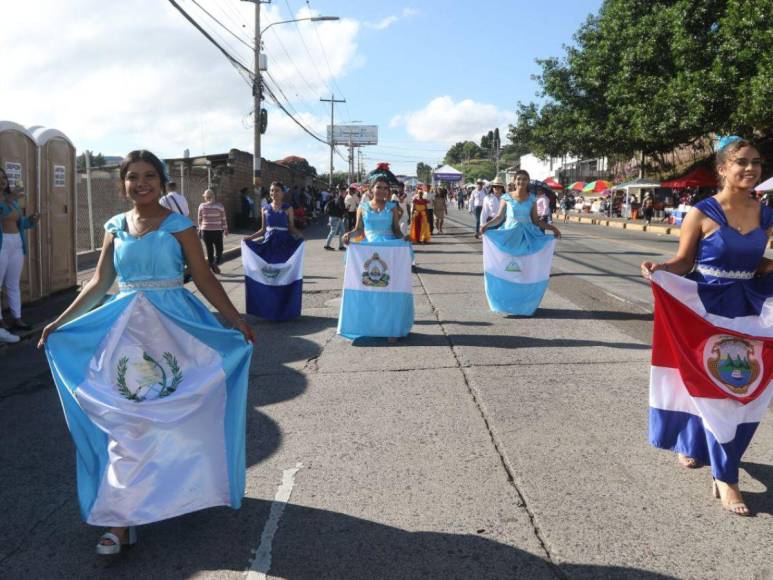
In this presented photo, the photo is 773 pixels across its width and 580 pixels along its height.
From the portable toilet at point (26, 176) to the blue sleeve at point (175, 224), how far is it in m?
7.24

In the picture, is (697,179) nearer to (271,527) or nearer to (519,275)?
(519,275)

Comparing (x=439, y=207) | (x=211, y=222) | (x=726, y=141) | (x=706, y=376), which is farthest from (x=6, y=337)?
(x=439, y=207)

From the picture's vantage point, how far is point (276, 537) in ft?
11.1

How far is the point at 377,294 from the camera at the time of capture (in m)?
7.66

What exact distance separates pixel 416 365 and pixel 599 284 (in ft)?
21.1

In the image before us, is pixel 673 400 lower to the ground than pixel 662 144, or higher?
lower

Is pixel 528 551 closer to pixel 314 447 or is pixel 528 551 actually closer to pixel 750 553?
pixel 750 553

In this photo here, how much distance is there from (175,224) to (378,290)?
13.9 ft

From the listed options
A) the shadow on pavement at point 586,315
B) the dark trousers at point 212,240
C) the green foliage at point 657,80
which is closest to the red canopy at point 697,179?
the green foliage at point 657,80

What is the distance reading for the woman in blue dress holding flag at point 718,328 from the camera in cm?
374

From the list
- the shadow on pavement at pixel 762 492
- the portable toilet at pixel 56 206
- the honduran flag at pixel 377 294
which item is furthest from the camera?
the portable toilet at pixel 56 206

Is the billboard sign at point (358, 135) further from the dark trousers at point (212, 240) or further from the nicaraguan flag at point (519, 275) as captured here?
the nicaraguan flag at point (519, 275)

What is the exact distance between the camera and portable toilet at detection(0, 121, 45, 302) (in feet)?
31.8

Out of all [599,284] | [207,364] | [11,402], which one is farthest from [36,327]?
[599,284]
